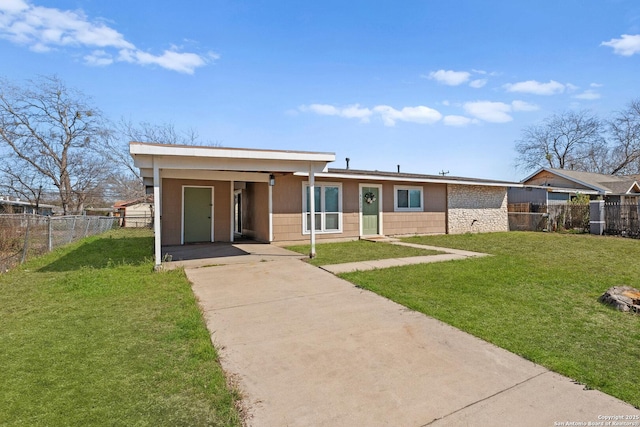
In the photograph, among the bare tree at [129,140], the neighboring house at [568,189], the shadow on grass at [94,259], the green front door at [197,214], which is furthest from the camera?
the bare tree at [129,140]

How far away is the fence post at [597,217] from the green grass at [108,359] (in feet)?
56.9

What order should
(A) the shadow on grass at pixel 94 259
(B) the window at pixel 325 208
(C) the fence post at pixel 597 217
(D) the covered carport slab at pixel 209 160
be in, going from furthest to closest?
1. (C) the fence post at pixel 597 217
2. (B) the window at pixel 325 208
3. (A) the shadow on grass at pixel 94 259
4. (D) the covered carport slab at pixel 209 160

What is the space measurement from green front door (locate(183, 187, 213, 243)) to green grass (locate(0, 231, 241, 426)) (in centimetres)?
607

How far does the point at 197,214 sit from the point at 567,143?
4436 cm

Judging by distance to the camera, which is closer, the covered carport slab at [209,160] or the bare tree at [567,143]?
the covered carport slab at [209,160]

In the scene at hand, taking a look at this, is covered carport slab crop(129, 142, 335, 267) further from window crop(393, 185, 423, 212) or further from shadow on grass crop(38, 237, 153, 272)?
window crop(393, 185, 423, 212)

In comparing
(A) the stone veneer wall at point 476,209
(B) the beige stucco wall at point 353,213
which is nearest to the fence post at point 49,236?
(B) the beige stucco wall at point 353,213

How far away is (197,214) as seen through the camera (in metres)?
11.8

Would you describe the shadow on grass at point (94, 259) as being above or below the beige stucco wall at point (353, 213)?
below

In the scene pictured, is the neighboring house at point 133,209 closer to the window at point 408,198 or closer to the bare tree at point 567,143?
the window at point 408,198

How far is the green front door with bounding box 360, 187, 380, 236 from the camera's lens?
41.4ft

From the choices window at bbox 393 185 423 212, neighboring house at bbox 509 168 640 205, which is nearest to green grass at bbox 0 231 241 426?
window at bbox 393 185 423 212

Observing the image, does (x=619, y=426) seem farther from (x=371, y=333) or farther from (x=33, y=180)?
(x=33, y=180)

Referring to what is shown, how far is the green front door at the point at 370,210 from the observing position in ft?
41.4
